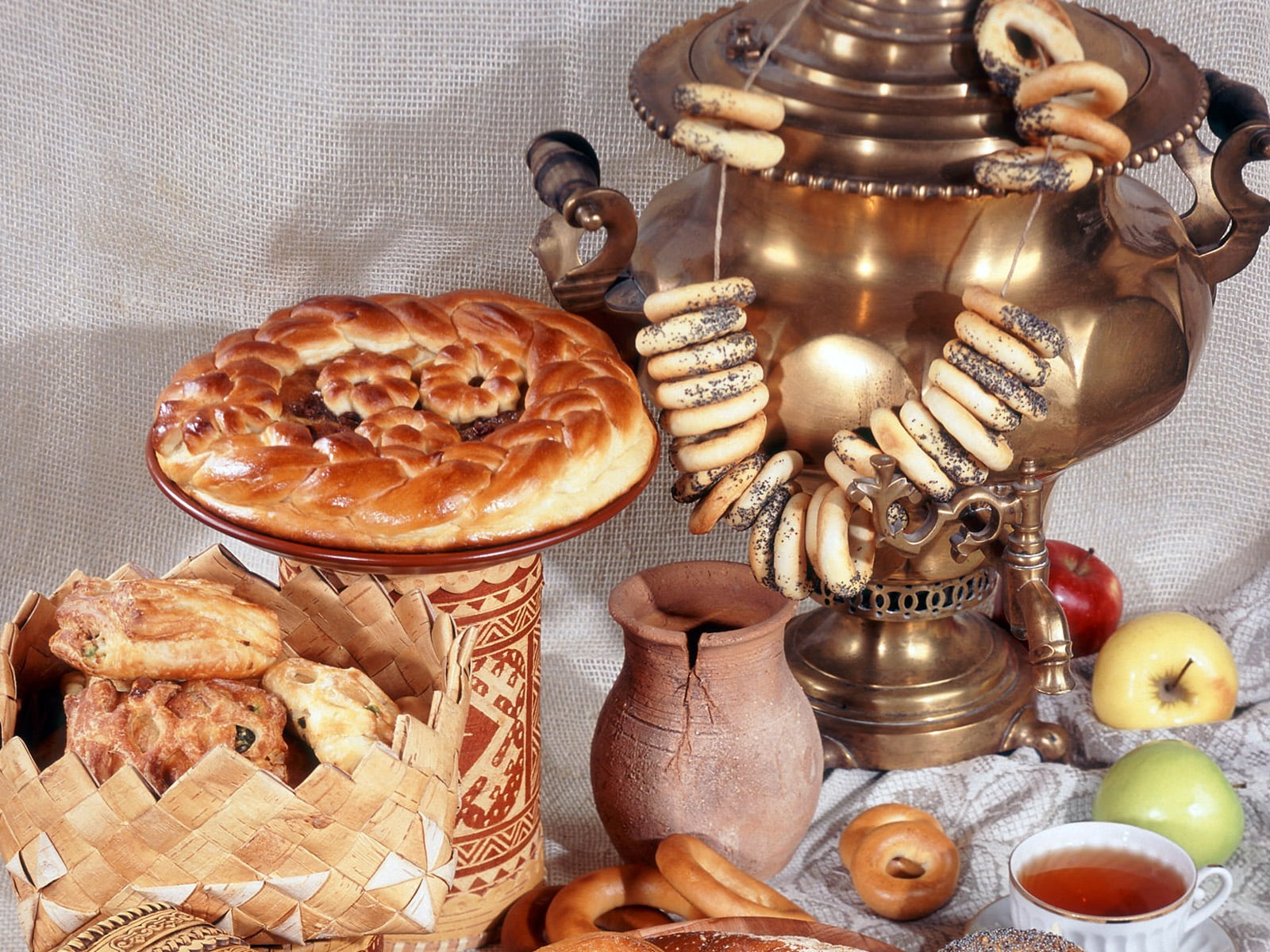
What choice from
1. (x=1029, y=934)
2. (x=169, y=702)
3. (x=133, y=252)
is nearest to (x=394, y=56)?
(x=133, y=252)

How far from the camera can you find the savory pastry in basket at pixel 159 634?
895 mm

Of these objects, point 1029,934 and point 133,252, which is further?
point 133,252

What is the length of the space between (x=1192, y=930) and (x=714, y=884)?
363 millimetres

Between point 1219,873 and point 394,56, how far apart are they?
1064 mm

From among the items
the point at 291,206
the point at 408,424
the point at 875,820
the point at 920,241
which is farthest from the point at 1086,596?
the point at 291,206

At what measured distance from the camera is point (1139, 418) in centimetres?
117

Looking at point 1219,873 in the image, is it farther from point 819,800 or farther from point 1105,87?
point 1105,87

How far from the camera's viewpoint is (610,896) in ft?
3.54

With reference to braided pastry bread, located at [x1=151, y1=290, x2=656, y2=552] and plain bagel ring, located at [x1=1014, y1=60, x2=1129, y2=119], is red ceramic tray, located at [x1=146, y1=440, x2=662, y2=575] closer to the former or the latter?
braided pastry bread, located at [x1=151, y1=290, x2=656, y2=552]

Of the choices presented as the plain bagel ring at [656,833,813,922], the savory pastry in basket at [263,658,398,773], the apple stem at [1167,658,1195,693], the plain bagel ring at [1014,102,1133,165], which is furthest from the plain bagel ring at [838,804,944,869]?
the plain bagel ring at [1014,102,1133,165]

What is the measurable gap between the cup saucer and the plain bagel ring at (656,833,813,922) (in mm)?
141

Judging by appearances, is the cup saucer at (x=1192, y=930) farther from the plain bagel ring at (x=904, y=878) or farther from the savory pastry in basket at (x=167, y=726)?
the savory pastry in basket at (x=167, y=726)

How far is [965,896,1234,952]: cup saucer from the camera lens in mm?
1048

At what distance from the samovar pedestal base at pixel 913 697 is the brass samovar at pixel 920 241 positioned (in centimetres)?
11
